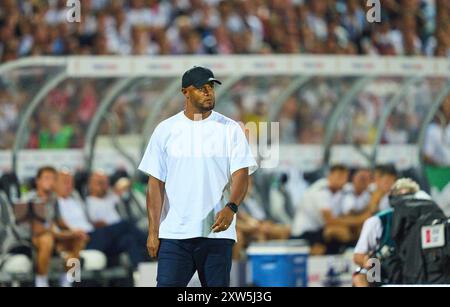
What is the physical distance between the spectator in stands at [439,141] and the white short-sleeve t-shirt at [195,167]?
6.91 metres

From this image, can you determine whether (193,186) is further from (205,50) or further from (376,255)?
(205,50)

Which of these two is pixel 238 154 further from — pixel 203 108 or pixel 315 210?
pixel 315 210

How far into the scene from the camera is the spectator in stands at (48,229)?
12336mm

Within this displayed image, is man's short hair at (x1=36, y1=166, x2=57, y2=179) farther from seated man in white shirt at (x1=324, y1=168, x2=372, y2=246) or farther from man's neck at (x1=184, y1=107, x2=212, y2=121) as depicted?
man's neck at (x1=184, y1=107, x2=212, y2=121)

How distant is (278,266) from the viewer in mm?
12109

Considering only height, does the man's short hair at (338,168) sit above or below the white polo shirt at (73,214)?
above

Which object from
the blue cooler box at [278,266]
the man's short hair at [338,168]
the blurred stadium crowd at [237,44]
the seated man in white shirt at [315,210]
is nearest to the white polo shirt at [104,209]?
the blurred stadium crowd at [237,44]

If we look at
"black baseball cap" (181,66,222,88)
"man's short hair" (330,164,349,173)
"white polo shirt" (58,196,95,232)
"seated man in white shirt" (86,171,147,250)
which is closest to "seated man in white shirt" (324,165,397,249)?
"man's short hair" (330,164,349,173)

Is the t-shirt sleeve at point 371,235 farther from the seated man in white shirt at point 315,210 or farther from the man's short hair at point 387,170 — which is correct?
the man's short hair at point 387,170

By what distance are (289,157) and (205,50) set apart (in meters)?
1.31

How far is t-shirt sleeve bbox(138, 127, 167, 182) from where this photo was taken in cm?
705

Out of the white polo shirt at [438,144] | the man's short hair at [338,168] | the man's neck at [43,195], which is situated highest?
the white polo shirt at [438,144]

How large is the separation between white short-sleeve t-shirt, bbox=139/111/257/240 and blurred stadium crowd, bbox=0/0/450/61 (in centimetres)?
652

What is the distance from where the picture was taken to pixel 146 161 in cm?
708
